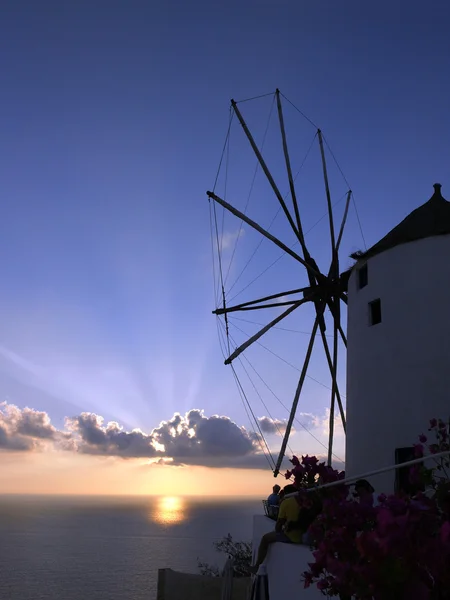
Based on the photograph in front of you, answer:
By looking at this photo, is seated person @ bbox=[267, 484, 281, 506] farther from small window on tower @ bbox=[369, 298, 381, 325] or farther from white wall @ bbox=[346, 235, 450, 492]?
small window on tower @ bbox=[369, 298, 381, 325]

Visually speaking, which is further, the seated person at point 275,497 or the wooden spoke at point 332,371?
the wooden spoke at point 332,371

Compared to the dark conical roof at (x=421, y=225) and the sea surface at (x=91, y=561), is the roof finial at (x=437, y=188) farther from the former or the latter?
the sea surface at (x=91, y=561)

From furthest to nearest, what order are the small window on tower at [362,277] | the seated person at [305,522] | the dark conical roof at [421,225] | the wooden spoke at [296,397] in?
the wooden spoke at [296,397] < the small window on tower at [362,277] < the dark conical roof at [421,225] < the seated person at [305,522]

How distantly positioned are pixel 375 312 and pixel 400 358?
182 centimetres

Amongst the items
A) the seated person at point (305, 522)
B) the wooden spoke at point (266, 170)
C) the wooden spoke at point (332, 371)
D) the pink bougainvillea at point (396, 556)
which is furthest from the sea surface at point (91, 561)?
the pink bougainvillea at point (396, 556)

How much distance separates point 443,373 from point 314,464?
5598mm

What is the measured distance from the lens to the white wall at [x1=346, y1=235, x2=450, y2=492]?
1162 cm

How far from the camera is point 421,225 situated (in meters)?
13.3

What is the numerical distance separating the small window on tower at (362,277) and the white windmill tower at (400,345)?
30 cm

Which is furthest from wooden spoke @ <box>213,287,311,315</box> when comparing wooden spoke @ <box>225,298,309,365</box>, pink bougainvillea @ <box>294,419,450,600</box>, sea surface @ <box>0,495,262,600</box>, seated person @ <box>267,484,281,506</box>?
sea surface @ <box>0,495,262,600</box>

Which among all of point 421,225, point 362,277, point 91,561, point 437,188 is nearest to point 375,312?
point 362,277

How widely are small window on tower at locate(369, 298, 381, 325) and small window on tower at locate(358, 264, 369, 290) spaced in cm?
97

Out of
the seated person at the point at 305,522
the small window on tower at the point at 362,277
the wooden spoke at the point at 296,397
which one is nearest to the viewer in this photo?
the seated person at the point at 305,522

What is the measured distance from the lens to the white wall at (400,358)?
458 inches
